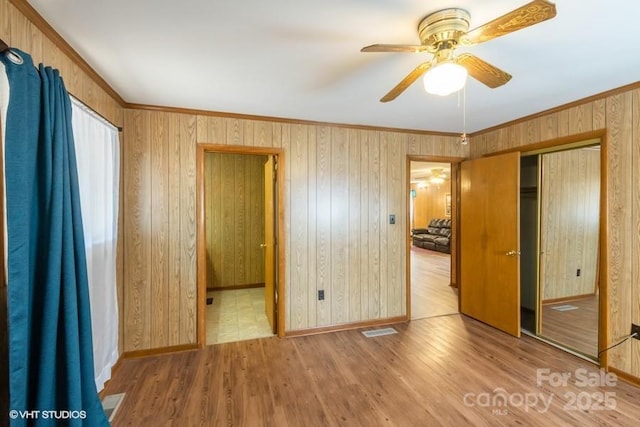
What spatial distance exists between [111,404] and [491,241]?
394cm

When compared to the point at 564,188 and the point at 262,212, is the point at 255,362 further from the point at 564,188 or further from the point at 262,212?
the point at 564,188

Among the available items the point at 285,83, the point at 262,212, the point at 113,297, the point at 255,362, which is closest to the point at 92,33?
the point at 285,83

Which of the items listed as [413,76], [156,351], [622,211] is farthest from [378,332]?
[413,76]

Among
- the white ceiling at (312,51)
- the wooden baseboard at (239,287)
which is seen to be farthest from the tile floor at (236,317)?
the white ceiling at (312,51)

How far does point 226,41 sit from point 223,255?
4042 millimetres

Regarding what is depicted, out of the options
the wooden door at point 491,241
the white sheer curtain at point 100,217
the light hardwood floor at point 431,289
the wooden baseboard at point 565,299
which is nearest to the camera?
the white sheer curtain at point 100,217

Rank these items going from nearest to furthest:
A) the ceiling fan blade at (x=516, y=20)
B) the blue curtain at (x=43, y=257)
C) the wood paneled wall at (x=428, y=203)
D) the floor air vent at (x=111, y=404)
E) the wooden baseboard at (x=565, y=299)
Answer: the ceiling fan blade at (x=516, y=20), the blue curtain at (x=43, y=257), the floor air vent at (x=111, y=404), the wooden baseboard at (x=565, y=299), the wood paneled wall at (x=428, y=203)

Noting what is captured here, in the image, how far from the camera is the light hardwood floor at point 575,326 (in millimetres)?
2937

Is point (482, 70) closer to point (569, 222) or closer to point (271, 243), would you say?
point (271, 243)

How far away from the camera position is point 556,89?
2391 mm

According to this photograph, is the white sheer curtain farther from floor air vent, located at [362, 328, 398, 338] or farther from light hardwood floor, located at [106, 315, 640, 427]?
floor air vent, located at [362, 328, 398, 338]

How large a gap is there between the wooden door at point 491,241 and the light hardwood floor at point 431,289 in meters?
0.41

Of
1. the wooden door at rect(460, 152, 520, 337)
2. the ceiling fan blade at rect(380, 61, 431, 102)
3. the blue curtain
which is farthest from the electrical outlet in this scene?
the blue curtain

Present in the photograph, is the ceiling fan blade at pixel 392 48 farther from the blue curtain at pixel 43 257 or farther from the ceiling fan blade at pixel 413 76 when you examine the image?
the blue curtain at pixel 43 257
